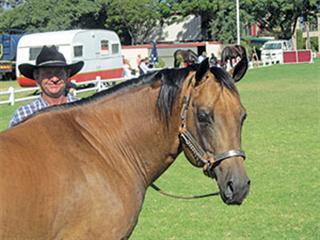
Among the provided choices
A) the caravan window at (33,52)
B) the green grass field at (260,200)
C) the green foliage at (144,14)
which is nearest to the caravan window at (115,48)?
the caravan window at (33,52)

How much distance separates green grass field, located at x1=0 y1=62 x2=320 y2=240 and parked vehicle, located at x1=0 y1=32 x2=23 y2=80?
Answer: 36.6 m

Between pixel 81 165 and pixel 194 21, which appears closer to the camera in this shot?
pixel 81 165

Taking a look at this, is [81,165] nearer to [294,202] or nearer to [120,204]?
[120,204]

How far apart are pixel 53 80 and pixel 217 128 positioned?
1822 mm

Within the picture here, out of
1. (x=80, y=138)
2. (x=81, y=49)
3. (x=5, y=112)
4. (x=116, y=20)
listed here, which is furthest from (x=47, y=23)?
(x=80, y=138)

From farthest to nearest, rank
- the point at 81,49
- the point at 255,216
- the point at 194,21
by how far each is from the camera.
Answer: the point at 194,21
the point at 81,49
the point at 255,216

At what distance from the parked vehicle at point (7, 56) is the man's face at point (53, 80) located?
45.0 m

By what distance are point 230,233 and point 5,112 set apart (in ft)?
48.8

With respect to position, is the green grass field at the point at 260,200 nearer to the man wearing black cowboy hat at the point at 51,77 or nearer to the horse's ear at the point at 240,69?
the man wearing black cowboy hat at the point at 51,77

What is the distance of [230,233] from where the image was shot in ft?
21.9

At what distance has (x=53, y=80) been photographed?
4742 millimetres

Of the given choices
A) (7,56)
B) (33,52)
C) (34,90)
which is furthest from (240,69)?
(7,56)

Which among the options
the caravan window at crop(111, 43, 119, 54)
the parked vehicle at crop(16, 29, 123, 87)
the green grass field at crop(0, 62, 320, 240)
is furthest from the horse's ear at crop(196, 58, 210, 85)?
the caravan window at crop(111, 43, 119, 54)

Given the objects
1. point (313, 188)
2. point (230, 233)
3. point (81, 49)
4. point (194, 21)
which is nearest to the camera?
point (230, 233)
